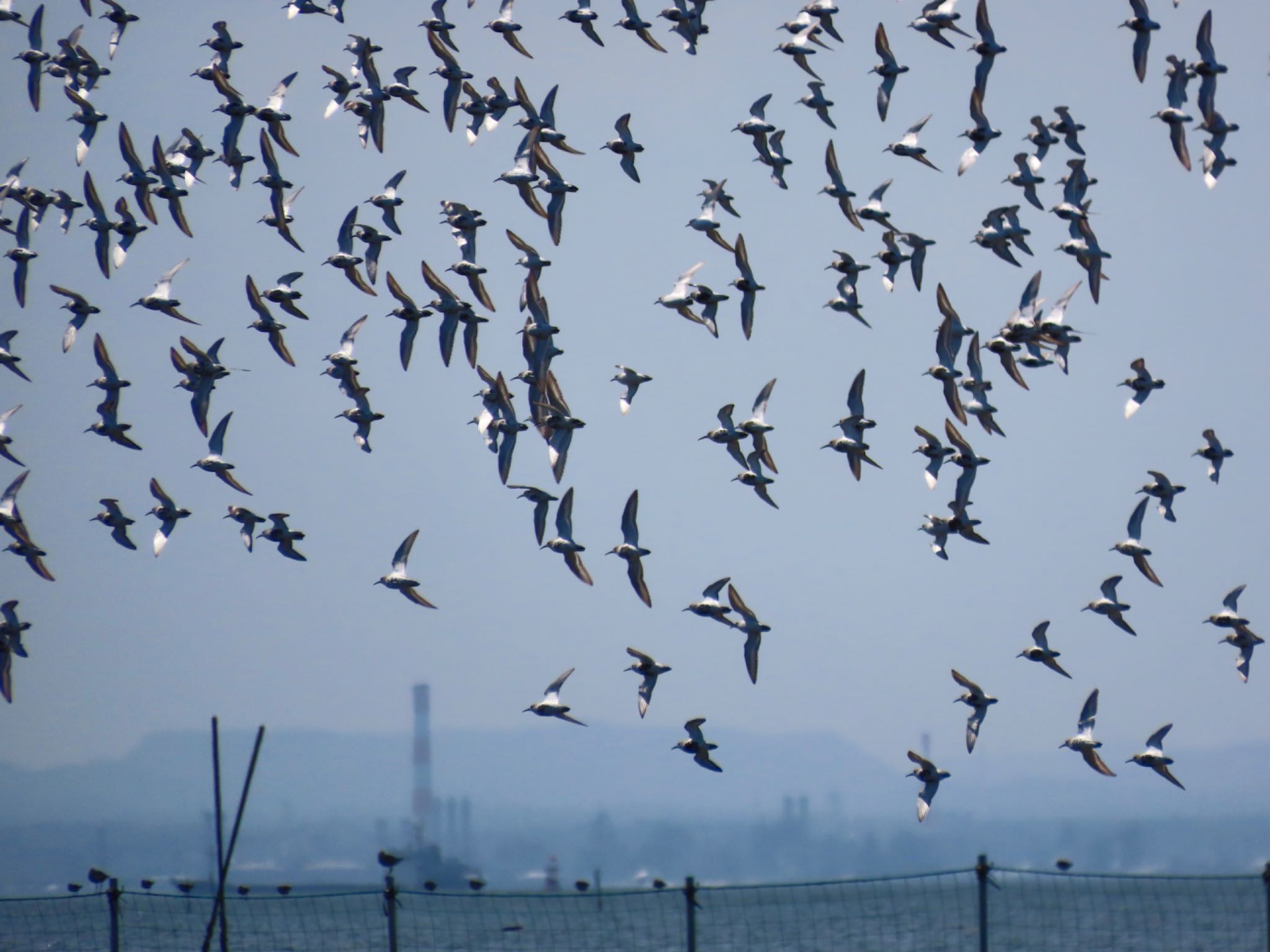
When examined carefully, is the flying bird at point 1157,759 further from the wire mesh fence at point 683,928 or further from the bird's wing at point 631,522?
the wire mesh fence at point 683,928

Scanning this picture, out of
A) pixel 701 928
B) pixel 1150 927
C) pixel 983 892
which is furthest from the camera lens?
pixel 1150 927

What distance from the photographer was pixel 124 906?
23219 millimetres

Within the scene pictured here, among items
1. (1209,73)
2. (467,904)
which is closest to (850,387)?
(1209,73)

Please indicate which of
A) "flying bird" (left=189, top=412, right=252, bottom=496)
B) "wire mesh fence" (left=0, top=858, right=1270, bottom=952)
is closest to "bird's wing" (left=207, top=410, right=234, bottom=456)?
"flying bird" (left=189, top=412, right=252, bottom=496)

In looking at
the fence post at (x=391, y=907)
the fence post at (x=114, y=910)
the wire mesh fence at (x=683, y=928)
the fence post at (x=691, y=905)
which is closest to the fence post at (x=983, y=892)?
the fence post at (x=691, y=905)

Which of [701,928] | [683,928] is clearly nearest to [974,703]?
[701,928]

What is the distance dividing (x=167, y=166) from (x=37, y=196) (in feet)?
8.76

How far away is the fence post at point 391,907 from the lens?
66.3ft

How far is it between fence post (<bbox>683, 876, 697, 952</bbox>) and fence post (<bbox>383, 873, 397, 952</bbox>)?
3.36 metres

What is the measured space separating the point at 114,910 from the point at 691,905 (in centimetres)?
710

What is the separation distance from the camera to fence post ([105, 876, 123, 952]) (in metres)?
21.4

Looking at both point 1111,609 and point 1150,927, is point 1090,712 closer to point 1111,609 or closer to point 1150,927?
point 1111,609

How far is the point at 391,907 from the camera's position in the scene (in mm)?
20500

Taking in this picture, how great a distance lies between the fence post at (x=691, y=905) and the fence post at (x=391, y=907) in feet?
11.0
